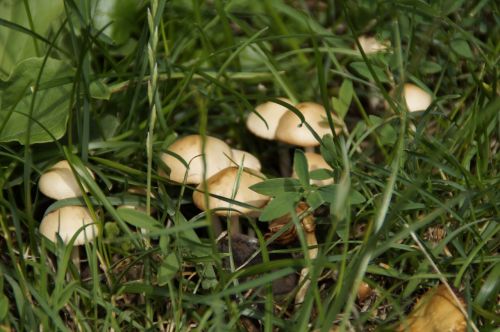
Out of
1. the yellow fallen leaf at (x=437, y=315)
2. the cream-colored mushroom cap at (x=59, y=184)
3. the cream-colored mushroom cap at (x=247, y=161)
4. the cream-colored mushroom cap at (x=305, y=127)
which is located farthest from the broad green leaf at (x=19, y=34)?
the yellow fallen leaf at (x=437, y=315)

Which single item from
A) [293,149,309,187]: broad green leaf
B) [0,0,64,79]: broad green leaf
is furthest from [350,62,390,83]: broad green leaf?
[0,0,64,79]: broad green leaf

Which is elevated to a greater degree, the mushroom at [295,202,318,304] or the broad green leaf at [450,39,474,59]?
the broad green leaf at [450,39,474,59]

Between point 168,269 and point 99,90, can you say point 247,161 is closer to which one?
Answer: point 99,90

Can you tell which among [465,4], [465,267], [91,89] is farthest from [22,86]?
[465,4]

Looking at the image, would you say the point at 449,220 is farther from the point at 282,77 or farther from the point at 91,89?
the point at 91,89

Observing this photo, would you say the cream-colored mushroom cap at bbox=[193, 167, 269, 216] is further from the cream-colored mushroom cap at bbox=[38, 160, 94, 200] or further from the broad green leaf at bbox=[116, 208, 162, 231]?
the cream-colored mushroom cap at bbox=[38, 160, 94, 200]

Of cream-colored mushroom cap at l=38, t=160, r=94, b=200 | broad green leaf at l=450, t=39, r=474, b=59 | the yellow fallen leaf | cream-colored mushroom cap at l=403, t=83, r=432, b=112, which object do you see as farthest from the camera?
cream-colored mushroom cap at l=403, t=83, r=432, b=112

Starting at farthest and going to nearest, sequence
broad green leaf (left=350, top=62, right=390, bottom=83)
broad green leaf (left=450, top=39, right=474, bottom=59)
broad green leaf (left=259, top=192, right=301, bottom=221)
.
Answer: broad green leaf (left=450, top=39, right=474, bottom=59) < broad green leaf (left=350, top=62, right=390, bottom=83) < broad green leaf (left=259, top=192, right=301, bottom=221)
